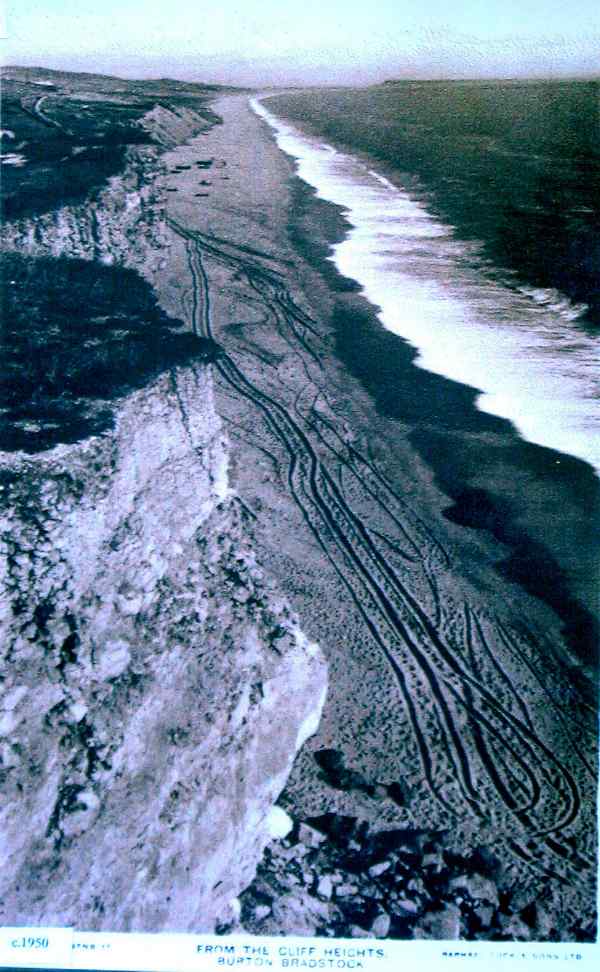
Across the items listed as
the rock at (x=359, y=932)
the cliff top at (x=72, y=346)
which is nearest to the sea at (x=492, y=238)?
the cliff top at (x=72, y=346)

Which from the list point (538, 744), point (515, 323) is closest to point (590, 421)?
point (515, 323)

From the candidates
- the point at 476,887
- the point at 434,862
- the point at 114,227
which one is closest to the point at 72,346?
the point at 114,227

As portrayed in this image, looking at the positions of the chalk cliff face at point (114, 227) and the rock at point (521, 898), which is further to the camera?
the chalk cliff face at point (114, 227)

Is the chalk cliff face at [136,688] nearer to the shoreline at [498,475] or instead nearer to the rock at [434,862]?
the rock at [434,862]

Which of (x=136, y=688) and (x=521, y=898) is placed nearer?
(x=521, y=898)

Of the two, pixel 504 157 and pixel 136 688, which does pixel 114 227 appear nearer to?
pixel 504 157

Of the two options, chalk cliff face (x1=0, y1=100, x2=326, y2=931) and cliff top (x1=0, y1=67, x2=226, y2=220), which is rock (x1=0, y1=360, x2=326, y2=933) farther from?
cliff top (x1=0, y1=67, x2=226, y2=220)
